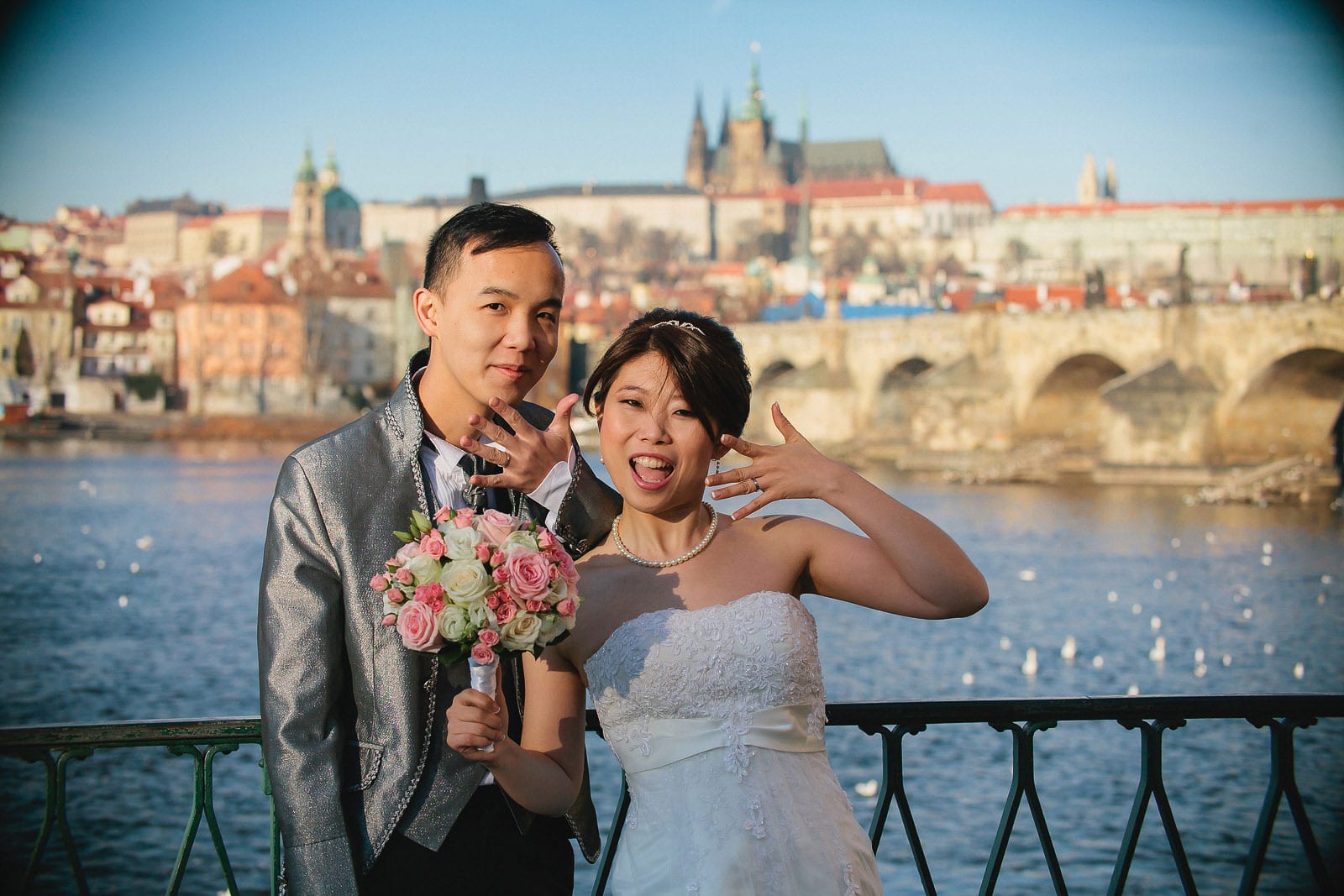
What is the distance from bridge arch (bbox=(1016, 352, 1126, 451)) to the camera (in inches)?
1668

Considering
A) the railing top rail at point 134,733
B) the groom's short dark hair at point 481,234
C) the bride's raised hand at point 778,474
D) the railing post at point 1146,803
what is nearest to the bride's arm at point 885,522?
the bride's raised hand at point 778,474

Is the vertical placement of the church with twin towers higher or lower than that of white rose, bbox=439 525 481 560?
higher

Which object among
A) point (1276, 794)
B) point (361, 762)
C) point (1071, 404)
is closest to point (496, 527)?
point (361, 762)

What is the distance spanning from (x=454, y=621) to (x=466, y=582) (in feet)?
0.20

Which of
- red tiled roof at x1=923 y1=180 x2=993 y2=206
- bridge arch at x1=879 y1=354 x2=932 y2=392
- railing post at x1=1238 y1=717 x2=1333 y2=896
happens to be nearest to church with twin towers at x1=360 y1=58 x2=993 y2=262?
red tiled roof at x1=923 y1=180 x2=993 y2=206

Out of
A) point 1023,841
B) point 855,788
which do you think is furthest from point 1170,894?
point 855,788

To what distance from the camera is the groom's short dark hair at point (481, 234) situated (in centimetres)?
214

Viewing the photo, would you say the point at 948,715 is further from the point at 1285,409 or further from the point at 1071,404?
the point at 1071,404

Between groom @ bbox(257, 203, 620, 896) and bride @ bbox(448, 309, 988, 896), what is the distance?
15 cm

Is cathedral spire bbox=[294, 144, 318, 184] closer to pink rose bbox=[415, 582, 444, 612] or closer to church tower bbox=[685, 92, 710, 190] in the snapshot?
church tower bbox=[685, 92, 710, 190]

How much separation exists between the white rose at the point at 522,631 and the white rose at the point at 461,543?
4.1 inches

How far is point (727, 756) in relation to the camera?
1965 mm

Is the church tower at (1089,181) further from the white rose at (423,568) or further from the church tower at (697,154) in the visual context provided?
the white rose at (423,568)

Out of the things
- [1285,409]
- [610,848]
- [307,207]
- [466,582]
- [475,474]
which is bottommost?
[610,848]
